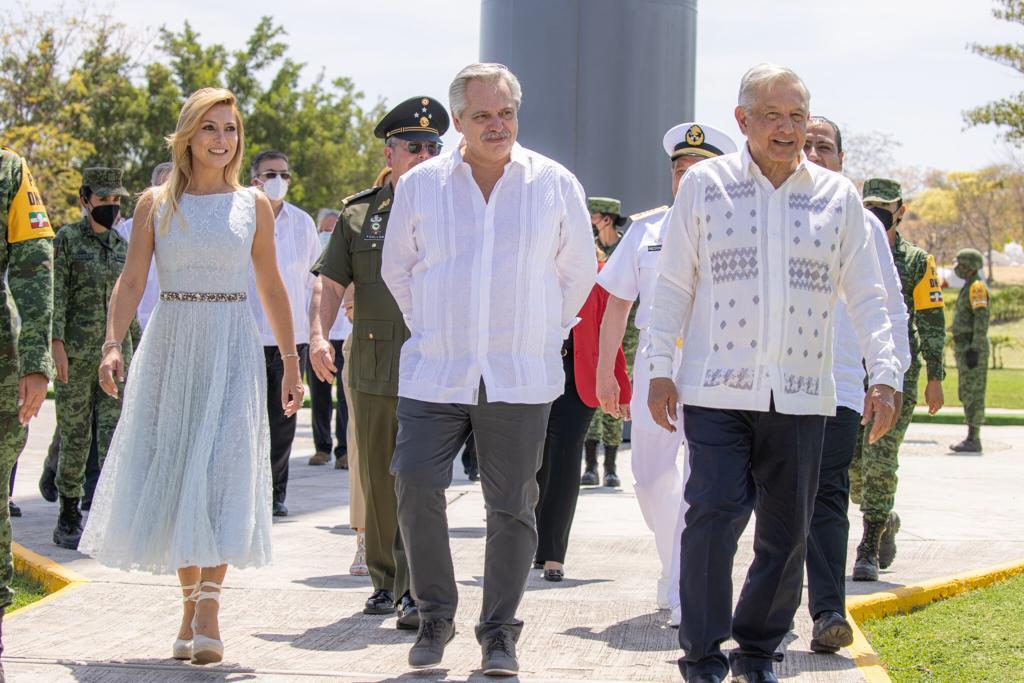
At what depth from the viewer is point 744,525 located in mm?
5031

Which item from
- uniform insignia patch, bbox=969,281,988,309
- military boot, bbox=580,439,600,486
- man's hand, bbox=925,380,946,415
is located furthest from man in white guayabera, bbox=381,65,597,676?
uniform insignia patch, bbox=969,281,988,309

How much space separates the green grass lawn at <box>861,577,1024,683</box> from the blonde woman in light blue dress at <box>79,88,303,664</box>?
104 inches

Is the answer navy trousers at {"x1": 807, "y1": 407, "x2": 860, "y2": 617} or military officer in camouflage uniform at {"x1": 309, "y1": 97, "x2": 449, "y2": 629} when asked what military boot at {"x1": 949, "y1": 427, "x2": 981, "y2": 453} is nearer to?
navy trousers at {"x1": 807, "y1": 407, "x2": 860, "y2": 617}

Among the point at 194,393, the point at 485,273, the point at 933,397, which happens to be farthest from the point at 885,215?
the point at 194,393

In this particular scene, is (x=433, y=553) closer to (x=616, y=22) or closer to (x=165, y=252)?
(x=165, y=252)

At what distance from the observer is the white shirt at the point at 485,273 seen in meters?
5.34

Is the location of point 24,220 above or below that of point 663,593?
above

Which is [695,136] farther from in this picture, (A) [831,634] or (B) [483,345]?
(A) [831,634]

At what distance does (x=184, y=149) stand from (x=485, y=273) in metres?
1.34

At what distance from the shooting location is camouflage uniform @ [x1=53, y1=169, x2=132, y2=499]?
28.3 ft

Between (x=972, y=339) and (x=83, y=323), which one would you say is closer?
(x=83, y=323)

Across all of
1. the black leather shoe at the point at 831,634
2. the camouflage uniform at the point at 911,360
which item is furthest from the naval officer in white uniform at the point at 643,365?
the camouflage uniform at the point at 911,360

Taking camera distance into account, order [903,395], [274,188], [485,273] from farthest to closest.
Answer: [274,188] → [903,395] → [485,273]

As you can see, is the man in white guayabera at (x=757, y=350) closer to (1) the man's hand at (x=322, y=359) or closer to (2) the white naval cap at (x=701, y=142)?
(2) the white naval cap at (x=701, y=142)
